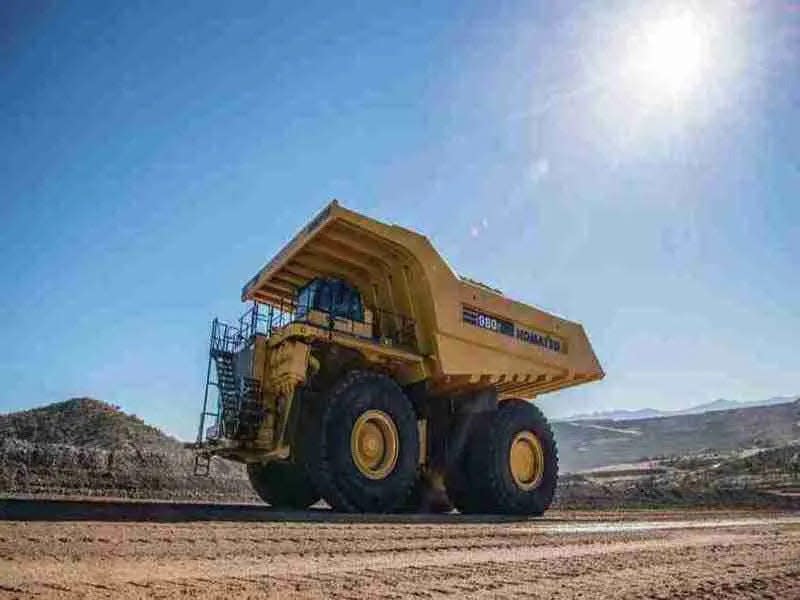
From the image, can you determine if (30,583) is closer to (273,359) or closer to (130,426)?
(273,359)

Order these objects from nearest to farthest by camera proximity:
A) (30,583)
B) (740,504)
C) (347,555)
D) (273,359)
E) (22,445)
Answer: (30,583) < (347,555) < (273,359) < (22,445) < (740,504)

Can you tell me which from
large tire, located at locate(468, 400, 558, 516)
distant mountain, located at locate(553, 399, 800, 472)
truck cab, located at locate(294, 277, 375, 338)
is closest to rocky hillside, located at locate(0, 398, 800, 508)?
large tire, located at locate(468, 400, 558, 516)

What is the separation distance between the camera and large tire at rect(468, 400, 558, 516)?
11477 mm

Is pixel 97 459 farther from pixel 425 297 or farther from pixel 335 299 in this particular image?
pixel 425 297

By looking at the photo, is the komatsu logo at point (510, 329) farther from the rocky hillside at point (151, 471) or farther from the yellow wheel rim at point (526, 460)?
the rocky hillside at point (151, 471)

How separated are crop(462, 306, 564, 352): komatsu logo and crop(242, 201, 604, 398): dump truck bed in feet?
0.06

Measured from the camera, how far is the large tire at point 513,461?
11477 mm

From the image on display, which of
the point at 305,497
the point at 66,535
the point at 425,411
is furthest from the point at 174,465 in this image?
the point at 66,535

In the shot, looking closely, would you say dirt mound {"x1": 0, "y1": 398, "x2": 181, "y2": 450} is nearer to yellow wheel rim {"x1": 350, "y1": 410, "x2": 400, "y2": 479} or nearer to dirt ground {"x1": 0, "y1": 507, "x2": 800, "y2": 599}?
yellow wheel rim {"x1": 350, "y1": 410, "x2": 400, "y2": 479}

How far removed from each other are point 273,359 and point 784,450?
25975 mm

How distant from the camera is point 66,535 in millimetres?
4859

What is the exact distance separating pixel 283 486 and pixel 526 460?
15.0 feet

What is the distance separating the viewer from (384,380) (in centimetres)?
991

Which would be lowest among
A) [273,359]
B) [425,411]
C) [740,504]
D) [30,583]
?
[740,504]
